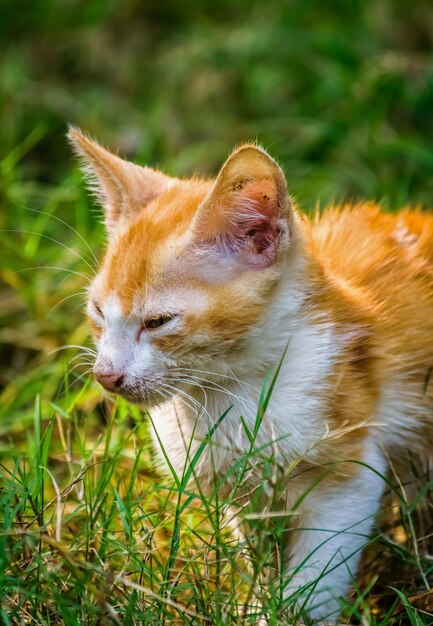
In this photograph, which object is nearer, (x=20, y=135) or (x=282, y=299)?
(x=282, y=299)

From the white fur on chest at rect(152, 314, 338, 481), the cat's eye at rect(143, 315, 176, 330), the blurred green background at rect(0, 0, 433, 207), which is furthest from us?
the blurred green background at rect(0, 0, 433, 207)

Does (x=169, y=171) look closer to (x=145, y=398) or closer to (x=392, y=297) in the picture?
(x=392, y=297)

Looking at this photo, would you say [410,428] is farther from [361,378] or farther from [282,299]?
[282,299]

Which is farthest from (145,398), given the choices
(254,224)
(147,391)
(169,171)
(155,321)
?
(169,171)

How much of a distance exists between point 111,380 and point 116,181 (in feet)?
2.00

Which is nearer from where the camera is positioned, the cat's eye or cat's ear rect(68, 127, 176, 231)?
the cat's eye

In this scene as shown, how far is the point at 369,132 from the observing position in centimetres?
389

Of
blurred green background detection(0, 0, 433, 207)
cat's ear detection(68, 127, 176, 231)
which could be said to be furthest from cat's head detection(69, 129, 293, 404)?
blurred green background detection(0, 0, 433, 207)

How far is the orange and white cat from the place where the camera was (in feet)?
6.73

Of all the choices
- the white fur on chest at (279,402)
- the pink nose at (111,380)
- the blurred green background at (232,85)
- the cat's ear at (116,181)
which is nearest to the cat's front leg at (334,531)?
the white fur on chest at (279,402)

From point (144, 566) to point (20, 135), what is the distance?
3.20 metres

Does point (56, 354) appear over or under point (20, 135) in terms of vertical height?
under

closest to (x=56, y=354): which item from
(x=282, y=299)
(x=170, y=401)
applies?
(x=170, y=401)

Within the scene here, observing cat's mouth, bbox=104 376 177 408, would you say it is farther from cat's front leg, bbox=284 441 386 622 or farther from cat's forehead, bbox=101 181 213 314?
cat's front leg, bbox=284 441 386 622
